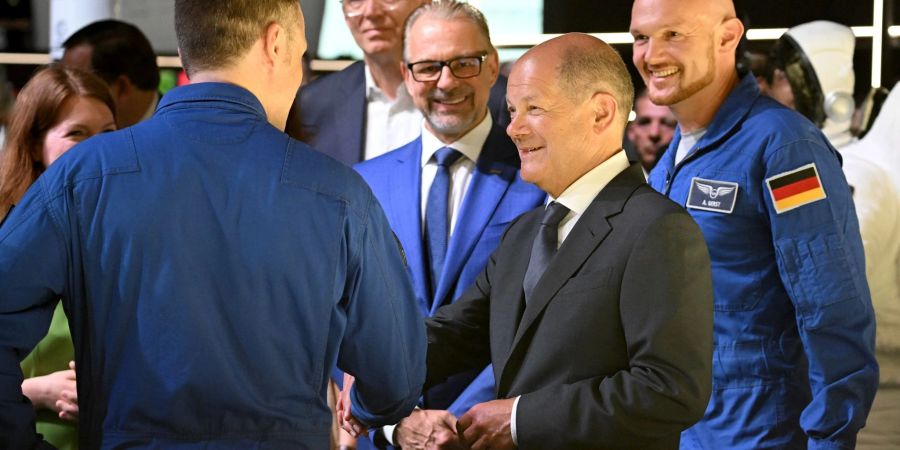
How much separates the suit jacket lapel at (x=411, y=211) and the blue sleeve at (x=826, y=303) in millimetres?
808

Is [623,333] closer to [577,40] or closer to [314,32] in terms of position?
[577,40]

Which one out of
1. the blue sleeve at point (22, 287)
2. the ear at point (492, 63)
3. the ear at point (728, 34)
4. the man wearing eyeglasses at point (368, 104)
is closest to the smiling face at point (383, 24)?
the man wearing eyeglasses at point (368, 104)

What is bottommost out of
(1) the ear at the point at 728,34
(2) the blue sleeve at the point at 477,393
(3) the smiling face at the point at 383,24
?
(2) the blue sleeve at the point at 477,393

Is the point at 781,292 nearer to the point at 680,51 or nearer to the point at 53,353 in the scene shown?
the point at 680,51

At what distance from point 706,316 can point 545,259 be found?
33cm

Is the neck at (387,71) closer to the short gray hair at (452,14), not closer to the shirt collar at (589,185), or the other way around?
the short gray hair at (452,14)

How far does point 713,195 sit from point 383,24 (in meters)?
1.35

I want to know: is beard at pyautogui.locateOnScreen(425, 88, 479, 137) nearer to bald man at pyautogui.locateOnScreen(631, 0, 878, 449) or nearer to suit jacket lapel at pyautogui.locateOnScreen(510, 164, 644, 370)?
bald man at pyautogui.locateOnScreen(631, 0, 878, 449)

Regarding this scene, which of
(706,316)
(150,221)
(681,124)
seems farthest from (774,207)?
(150,221)

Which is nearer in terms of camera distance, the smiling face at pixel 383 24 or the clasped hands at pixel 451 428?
the clasped hands at pixel 451 428

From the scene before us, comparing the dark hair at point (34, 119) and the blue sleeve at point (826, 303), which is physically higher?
the dark hair at point (34, 119)

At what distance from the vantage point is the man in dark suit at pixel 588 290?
199 cm

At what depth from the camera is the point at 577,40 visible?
225 centimetres

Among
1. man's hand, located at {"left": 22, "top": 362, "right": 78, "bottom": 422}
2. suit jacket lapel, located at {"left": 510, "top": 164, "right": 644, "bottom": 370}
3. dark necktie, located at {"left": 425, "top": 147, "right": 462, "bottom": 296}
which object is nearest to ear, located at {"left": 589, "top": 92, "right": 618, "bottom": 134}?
suit jacket lapel, located at {"left": 510, "top": 164, "right": 644, "bottom": 370}
